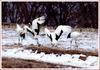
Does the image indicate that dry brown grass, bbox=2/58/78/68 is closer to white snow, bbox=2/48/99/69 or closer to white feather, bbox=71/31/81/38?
white snow, bbox=2/48/99/69

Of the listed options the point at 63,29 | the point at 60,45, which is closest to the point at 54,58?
the point at 60,45

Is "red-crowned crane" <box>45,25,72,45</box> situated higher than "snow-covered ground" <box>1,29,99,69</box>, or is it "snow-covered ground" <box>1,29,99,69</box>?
"red-crowned crane" <box>45,25,72,45</box>

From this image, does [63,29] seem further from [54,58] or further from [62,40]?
[54,58]

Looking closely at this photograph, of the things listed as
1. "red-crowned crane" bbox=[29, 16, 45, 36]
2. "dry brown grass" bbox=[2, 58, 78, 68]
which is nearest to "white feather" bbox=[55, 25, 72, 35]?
"red-crowned crane" bbox=[29, 16, 45, 36]

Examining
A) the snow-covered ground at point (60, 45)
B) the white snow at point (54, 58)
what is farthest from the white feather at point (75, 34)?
the white snow at point (54, 58)

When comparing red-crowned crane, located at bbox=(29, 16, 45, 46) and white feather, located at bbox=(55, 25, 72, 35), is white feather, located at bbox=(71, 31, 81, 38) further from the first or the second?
red-crowned crane, located at bbox=(29, 16, 45, 46)

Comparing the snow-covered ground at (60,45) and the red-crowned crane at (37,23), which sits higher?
the red-crowned crane at (37,23)

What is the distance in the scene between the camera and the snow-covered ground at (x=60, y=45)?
2.47m

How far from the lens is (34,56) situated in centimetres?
250

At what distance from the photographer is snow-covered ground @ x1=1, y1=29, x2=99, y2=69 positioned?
2.47 meters

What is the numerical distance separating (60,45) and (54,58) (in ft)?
0.39

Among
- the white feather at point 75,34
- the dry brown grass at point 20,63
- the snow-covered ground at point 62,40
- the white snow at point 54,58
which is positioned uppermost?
the white feather at point 75,34

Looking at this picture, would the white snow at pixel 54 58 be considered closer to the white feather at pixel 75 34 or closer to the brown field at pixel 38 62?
the brown field at pixel 38 62

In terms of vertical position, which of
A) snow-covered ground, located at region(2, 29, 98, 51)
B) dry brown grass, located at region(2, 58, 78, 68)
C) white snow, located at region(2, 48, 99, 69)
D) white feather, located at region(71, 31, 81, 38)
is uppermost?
white feather, located at region(71, 31, 81, 38)
